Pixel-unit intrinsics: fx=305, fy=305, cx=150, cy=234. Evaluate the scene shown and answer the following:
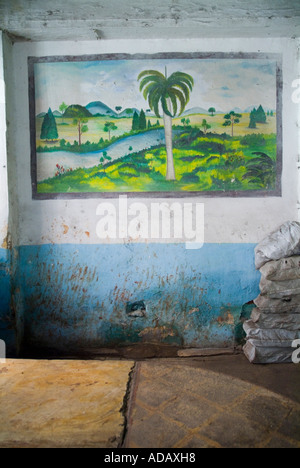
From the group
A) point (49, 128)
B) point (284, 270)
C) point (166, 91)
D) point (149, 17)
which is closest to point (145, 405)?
point (284, 270)

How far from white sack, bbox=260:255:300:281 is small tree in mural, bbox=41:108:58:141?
7.53 ft

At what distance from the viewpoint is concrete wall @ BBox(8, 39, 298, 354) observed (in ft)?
9.51

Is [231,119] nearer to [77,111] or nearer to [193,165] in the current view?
[193,165]

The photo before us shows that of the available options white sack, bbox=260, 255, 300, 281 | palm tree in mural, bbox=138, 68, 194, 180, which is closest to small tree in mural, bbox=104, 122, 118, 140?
palm tree in mural, bbox=138, 68, 194, 180

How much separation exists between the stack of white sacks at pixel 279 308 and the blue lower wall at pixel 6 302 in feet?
6.95

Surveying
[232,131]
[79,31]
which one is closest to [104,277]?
[232,131]

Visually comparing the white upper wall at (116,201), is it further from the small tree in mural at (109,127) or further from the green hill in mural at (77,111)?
the small tree in mural at (109,127)

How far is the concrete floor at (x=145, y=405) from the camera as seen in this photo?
1611 millimetres

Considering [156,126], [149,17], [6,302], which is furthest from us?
[156,126]

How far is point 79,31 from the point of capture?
268 centimetres

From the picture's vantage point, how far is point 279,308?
2572mm

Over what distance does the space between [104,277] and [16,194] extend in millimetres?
1149

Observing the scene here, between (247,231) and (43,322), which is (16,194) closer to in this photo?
(43,322)

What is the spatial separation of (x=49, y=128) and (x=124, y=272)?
5.06ft
